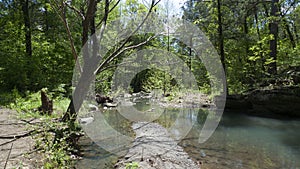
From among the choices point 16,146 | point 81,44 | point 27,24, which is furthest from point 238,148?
point 27,24

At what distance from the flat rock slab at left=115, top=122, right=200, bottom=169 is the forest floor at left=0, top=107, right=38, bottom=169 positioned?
1566 millimetres

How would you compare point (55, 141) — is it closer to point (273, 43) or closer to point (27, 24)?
point (27, 24)

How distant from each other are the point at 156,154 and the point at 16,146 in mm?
2753

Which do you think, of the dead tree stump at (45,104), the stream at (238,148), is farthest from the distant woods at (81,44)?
the stream at (238,148)

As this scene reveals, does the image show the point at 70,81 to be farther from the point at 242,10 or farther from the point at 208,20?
the point at 242,10

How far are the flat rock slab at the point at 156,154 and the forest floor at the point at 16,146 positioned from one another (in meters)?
1.57

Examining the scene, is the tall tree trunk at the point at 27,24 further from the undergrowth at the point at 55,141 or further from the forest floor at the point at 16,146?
the forest floor at the point at 16,146

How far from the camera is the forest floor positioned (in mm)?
3022

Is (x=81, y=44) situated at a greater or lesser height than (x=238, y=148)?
greater

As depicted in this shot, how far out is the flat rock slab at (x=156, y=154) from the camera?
4219 millimetres

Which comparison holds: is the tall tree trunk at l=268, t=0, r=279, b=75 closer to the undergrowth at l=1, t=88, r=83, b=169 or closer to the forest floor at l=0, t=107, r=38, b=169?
the undergrowth at l=1, t=88, r=83, b=169

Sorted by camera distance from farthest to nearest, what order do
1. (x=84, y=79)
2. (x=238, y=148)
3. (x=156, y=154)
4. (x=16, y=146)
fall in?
(x=238, y=148) < (x=84, y=79) < (x=156, y=154) < (x=16, y=146)

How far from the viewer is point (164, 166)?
418cm

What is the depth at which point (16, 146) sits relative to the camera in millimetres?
3680
